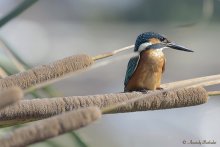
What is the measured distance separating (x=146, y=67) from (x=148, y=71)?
0.02m

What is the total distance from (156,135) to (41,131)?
72.5 inches

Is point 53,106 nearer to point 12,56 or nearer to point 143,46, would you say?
point 12,56

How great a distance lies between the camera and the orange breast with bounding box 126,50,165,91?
140 cm

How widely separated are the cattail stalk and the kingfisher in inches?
32.2

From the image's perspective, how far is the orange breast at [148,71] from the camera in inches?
55.0

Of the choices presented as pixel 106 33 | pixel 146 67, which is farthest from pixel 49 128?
pixel 106 33

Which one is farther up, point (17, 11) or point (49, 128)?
point (17, 11)

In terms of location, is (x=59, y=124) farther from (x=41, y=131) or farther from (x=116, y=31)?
(x=116, y=31)

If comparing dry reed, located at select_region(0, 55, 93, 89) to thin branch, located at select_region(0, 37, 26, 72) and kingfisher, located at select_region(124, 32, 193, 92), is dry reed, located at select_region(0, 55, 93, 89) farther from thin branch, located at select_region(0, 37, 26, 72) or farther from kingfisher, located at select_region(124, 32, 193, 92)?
kingfisher, located at select_region(124, 32, 193, 92)

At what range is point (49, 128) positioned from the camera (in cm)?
51

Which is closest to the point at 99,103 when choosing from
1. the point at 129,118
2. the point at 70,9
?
the point at 129,118

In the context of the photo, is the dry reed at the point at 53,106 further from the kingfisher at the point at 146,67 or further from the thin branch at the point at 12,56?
the kingfisher at the point at 146,67

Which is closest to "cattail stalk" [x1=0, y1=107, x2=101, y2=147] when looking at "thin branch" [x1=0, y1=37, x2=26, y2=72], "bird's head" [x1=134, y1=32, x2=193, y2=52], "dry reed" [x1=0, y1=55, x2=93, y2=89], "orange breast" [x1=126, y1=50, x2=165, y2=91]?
"dry reed" [x1=0, y1=55, x2=93, y2=89]

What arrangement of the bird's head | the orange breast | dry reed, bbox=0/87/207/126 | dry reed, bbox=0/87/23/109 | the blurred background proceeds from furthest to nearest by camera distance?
the blurred background, the orange breast, the bird's head, dry reed, bbox=0/87/207/126, dry reed, bbox=0/87/23/109
